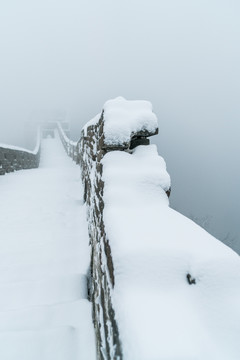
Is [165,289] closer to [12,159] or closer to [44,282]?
[44,282]

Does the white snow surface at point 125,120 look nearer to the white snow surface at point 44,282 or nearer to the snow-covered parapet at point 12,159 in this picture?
the white snow surface at point 44,282

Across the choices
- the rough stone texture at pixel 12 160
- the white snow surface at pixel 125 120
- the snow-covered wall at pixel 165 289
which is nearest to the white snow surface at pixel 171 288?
the snow-covered wall at pixel 165 289

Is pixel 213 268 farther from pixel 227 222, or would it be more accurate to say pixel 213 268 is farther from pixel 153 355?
pixel 227 222

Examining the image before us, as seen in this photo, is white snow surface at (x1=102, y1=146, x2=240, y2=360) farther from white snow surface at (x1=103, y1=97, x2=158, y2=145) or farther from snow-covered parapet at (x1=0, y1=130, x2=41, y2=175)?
snow-covered parapet at (x1=0, y1=130, x2=41, y2=175)

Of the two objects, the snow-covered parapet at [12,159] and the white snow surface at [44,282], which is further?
the snow-covered parapet at [12,159]

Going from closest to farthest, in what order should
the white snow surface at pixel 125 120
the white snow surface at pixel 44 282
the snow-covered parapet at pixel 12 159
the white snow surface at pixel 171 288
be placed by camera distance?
the white snow surface at pixel 171 288 → the white snow surface at pixel 44 282 → the white snow surface at pixel 125 120 → the snow-covered parapet at pixel 12 159

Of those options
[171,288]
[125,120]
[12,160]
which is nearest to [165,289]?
[171,288]

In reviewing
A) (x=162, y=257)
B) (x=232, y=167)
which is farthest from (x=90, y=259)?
(x=232, y=167)

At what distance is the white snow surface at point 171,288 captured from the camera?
81 centimetres

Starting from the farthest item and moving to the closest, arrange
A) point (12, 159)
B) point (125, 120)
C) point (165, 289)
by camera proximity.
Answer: point (12, 159) → point (125, 120) → point (165, 289)

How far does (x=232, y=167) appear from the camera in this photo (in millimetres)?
88062

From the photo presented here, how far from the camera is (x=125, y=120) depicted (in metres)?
2.16

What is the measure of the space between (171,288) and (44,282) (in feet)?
5.11

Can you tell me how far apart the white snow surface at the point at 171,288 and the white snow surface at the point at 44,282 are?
2.61ft
